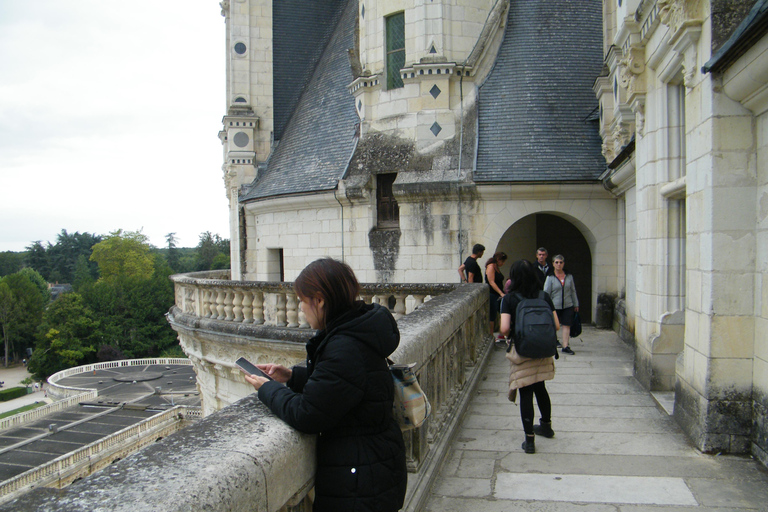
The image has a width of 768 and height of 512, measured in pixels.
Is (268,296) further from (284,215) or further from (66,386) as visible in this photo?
(66,386)

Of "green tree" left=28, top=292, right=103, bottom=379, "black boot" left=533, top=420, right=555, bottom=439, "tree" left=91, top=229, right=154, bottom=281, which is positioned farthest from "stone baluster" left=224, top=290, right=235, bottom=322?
"tree" left=91, top=229, right=154, bottom=281

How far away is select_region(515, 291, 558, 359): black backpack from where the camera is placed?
395 cm

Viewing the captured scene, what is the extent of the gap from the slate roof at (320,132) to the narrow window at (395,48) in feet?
4.35

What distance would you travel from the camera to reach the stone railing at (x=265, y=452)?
1.37 metres

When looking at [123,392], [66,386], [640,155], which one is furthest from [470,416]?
[66,386]

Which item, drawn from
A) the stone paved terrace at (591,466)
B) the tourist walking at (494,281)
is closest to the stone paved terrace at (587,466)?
the stone paved terrace at (591,466)

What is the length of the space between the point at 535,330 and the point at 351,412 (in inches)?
93.9

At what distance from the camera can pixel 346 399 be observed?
1.75 meters

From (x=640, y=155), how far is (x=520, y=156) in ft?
15.2

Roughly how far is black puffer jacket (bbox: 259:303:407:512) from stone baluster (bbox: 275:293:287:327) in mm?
6434

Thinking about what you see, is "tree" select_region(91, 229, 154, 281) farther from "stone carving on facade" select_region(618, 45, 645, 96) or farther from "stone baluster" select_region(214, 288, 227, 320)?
"stone carving on facade" select_region(618, 45, 645, 96)

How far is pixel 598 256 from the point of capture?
10375 millimetres

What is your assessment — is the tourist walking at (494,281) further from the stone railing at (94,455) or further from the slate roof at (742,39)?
the stone railing at (94,455)

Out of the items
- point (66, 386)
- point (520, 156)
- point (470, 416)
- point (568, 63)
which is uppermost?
point (568, 63)
